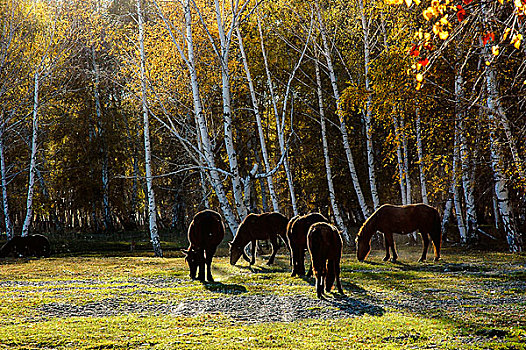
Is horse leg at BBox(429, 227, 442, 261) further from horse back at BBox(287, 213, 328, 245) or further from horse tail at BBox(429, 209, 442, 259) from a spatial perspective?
horse back at BBox(287, 213, 328, 245)

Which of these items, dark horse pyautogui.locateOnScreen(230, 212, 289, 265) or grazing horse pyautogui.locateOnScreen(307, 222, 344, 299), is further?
dark horse pyautogui.locateOnScreen(230, 212, 289, 265)

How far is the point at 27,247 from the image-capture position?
23.7 m

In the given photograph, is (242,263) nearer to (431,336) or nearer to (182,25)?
(431,336)

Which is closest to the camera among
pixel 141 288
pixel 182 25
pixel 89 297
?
pixel 89 297

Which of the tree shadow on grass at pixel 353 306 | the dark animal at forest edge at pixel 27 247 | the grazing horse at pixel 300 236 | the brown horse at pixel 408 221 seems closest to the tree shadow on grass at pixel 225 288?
the grazing horse at pixel 300 236

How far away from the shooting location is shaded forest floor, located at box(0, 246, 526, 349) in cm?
736

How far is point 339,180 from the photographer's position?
32.8 metres

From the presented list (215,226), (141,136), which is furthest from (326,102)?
(215,226)

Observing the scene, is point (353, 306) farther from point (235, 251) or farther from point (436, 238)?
point (436, 238)

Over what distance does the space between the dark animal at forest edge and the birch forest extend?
8.01ft

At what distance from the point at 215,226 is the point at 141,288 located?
2.18 meters

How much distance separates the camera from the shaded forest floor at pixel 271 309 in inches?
290

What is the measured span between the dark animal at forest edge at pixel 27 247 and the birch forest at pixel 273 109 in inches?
96.1

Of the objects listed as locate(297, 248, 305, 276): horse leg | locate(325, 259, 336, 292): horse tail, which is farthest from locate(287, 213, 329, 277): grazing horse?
locate(325, 259, 336, 292): horse tail
